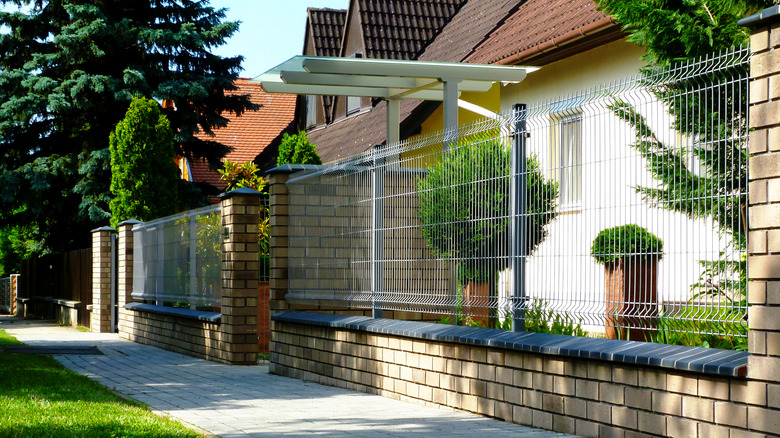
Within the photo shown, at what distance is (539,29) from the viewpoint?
589 inches

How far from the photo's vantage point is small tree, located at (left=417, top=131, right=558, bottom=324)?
7301 millimetres

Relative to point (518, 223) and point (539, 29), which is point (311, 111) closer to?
point (539, 29)

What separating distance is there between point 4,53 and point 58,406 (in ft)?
75.5

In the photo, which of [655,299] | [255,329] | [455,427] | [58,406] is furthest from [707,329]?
[255,329]

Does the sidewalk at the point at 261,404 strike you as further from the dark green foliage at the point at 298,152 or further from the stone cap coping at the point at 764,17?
the dark green foliage at the point at 298,152

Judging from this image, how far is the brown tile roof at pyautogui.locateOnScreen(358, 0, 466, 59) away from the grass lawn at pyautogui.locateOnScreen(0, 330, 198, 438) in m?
12.4

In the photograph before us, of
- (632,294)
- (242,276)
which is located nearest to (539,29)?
(242,276)

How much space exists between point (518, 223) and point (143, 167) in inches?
626

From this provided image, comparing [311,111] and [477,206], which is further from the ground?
[311,111]

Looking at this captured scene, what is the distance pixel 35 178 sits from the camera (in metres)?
27.1

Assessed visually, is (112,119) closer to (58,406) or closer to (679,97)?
(58,406)

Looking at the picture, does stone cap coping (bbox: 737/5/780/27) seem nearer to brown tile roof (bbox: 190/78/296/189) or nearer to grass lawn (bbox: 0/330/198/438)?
grass lawn (bbox: 0/330/198/438)

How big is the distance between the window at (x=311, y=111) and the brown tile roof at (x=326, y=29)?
1899mm


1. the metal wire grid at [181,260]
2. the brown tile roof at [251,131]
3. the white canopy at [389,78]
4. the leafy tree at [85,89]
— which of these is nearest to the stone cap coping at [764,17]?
the white canopy at [389,78]
